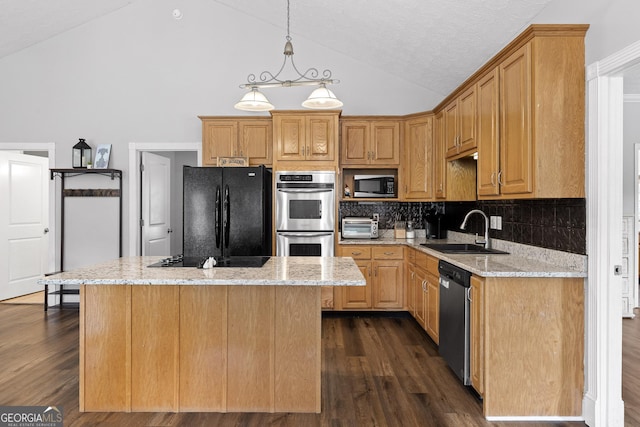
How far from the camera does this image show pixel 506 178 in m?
2.63

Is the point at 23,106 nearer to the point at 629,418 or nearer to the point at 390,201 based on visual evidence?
the point at 390,201

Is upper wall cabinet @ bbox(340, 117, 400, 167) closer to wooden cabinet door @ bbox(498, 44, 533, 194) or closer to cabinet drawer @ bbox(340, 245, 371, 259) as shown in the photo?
cabinet drawer @ bbox(340, 245, 371, 259)

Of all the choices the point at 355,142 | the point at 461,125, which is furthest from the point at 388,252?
the point at 461,125

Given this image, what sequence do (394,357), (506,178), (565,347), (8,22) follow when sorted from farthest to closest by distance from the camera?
(8,22), (394,357), (506,178), (565,347)

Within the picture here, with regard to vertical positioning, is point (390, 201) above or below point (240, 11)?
below

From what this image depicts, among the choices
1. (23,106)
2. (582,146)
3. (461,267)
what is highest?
Result: (23,106)

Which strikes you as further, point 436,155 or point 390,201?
point 390,201

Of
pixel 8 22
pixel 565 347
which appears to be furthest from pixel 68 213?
pixel 565 347

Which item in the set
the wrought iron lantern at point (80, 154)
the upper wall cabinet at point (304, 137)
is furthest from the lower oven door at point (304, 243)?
the wrought iron lantern at point (80, 154)

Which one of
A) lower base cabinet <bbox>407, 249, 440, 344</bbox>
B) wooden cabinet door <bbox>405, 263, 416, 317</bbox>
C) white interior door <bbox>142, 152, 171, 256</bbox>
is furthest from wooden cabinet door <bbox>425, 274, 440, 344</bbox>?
white interior door <bbox>142, 152, 171, 256</bbox>

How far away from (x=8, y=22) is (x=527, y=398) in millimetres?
6026

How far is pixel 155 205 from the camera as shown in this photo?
17.1 ft

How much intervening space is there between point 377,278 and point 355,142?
1.60 meters

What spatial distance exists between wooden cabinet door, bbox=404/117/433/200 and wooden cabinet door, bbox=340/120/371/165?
467 mm
